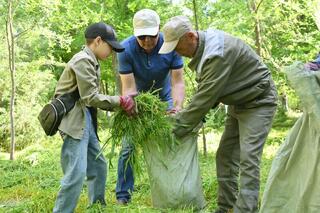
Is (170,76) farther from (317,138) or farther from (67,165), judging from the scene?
(317,138)

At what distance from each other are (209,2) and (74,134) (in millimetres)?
5290

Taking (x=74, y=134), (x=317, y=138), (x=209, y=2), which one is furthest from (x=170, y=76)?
(x=209, y=2)

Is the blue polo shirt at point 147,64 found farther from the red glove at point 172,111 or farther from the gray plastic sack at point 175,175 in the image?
the gray plastic sack at point 175,175

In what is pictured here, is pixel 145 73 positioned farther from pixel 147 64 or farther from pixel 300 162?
pixel 300 162

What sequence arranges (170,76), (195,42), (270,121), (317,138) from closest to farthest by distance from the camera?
(317,138)
(195,42)
(270,121)
(170,76)

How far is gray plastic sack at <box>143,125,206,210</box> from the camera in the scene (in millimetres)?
3480

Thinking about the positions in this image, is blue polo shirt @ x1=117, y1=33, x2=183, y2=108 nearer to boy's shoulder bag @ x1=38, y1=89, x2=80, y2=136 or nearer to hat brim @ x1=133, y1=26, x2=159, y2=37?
hat brim @ x1=133, y1=26, x2=159, y2=37

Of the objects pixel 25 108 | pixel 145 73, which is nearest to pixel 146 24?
pixel 145 73

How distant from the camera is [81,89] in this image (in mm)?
3232

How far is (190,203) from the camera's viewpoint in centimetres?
351

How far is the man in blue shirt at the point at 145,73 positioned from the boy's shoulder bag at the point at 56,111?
1.97 ft

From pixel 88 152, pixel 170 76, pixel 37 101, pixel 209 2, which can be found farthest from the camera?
pixel 37 101

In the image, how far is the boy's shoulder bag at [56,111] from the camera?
324cm

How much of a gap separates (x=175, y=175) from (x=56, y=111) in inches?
40.9
